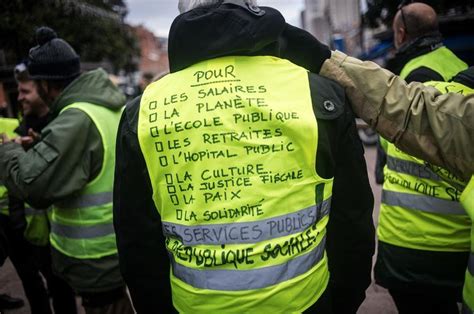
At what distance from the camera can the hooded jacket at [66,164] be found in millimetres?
2057

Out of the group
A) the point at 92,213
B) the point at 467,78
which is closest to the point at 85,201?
the point at 92,213

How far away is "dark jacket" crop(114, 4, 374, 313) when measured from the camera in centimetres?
123

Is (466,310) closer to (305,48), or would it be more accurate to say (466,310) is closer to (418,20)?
(305,48)

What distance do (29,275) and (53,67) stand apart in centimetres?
180

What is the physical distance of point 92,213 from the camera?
227 centimetres

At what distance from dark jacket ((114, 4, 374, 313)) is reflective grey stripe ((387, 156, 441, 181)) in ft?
2.28

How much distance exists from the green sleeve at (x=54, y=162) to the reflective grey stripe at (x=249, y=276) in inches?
45.5

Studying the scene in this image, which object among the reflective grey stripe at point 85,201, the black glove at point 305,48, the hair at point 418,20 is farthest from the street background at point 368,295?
the black glove at point 305,48

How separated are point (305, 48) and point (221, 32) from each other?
400mm

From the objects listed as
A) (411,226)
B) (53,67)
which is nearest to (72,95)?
(53,67)

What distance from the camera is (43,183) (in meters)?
2.04

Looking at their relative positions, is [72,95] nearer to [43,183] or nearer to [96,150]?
[96,150]

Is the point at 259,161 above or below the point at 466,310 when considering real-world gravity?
above

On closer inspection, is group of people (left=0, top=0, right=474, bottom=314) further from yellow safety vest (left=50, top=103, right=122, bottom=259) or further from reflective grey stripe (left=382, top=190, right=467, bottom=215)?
yellow safety vest (left=50, top=103, right=122, bottom=259)
